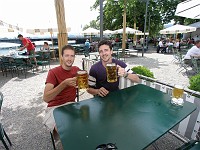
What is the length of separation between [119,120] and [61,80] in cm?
109

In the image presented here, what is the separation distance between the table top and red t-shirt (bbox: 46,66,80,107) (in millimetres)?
560

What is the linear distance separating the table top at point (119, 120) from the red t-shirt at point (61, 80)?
560mm

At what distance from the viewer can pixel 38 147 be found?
2.37m

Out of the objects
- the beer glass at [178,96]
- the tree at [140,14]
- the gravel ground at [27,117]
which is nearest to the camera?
the beer glass at [178,96]

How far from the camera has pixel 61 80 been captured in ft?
6.73

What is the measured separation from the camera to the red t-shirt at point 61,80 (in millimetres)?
1988

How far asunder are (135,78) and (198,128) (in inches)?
45.9

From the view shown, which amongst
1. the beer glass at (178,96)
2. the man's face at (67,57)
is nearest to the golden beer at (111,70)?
the man's face at (67,57)

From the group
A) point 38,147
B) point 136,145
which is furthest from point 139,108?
point 38,147

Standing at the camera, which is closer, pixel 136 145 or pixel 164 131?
pixel 136 145

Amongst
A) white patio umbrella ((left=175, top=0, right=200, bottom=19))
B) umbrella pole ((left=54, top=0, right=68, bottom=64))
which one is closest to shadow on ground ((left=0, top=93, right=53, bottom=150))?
umbrella pole ((left=54, top=0, right=68, bottom=64))

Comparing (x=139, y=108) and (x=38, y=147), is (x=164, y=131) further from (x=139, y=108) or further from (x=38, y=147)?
(x=38, y=147)

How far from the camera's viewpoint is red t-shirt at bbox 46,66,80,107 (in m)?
1.99

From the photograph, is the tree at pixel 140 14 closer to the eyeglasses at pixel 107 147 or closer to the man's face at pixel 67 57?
the man's face at pixel 67 57
